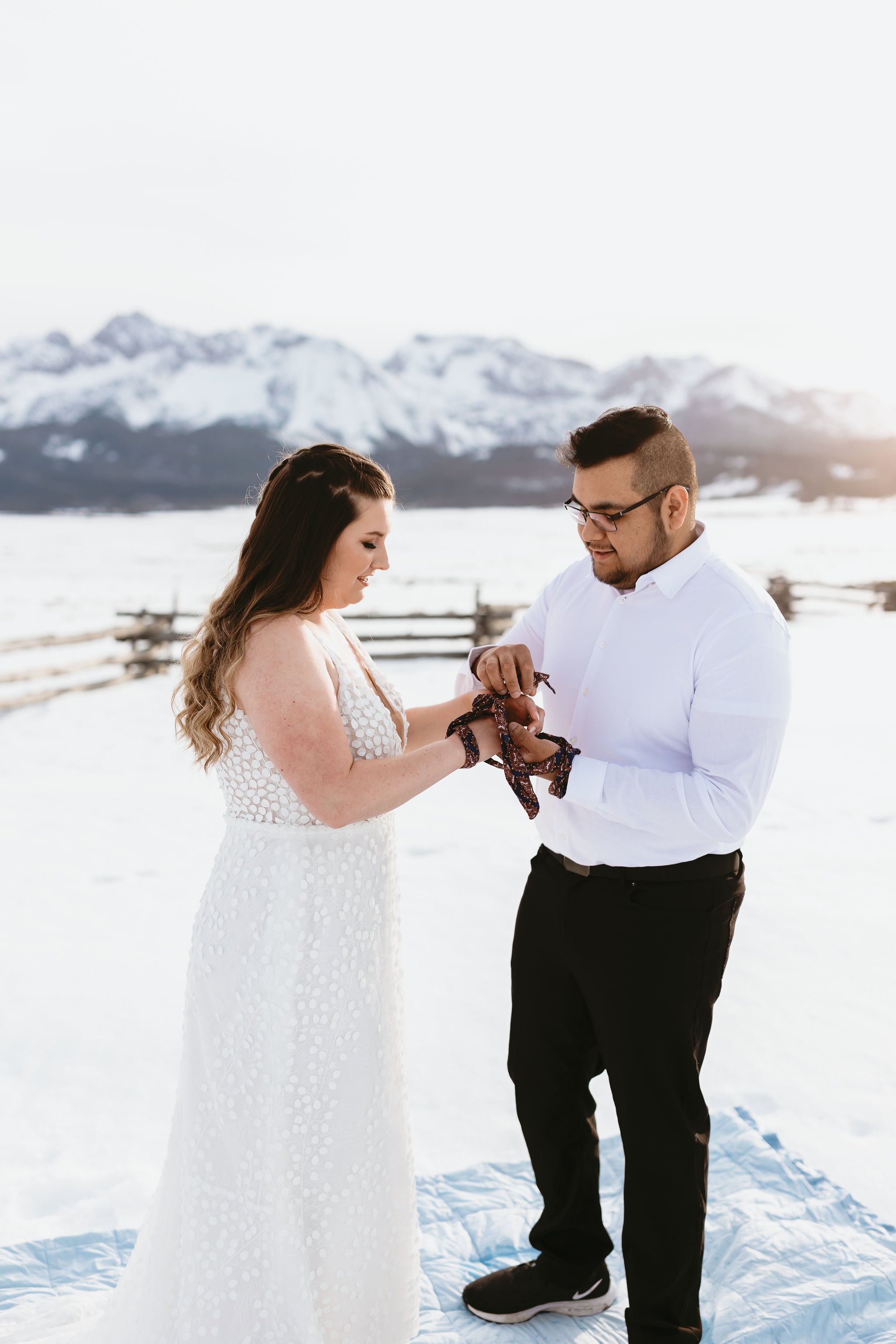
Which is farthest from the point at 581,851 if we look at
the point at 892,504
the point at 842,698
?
the point at 892,504

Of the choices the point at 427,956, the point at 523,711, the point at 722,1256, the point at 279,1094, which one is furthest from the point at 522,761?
the point at 427,956

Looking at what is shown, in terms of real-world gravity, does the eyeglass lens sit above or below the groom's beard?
above

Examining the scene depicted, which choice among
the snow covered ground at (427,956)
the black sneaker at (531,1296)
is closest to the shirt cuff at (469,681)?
the black sneaker at (531,1296)

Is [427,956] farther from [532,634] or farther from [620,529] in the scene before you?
[620,529]

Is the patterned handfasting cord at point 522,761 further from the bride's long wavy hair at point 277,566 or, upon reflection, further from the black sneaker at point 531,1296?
the black sneaker at point 531,1296

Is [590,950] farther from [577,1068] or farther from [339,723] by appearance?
[339,723]

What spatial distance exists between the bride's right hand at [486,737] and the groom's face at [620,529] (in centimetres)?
52

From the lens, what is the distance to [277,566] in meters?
2.39

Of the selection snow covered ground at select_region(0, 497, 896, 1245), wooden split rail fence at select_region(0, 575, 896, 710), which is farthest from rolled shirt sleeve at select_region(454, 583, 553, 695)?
wooden split rail fence at select_region(0, 575, 896, 710)

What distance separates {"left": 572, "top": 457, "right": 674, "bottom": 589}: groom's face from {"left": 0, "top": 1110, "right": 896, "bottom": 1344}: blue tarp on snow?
216 cm

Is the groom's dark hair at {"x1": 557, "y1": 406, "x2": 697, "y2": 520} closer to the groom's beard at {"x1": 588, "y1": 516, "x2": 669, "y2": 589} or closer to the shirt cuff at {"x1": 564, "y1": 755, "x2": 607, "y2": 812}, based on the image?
the groom's beard at {"x1": 588, "y1": 516, "x2": 669, "y2": 589}

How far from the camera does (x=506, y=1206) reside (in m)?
3.43

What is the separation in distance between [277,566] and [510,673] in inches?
25.1

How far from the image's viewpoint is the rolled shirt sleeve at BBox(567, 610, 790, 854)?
7.73 ft
